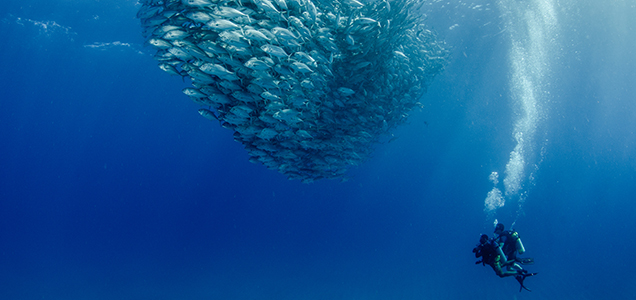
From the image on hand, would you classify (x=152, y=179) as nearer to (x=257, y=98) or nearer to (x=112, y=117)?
(x=112, y=117)

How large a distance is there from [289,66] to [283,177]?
36.3 meters

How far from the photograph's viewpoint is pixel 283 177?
40562 mm

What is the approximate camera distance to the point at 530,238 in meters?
58.5

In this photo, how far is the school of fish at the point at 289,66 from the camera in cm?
449

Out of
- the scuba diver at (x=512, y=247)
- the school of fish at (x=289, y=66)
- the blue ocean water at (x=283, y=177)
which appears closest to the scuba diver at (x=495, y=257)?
the scuba diver at (x=512, y=247)

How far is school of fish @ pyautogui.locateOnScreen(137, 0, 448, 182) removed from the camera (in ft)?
14.7

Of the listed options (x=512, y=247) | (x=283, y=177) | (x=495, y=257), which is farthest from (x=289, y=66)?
(x=283, y=177)

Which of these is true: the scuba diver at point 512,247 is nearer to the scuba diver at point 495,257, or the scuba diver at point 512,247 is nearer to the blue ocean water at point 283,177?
the scuba diver at point 495,257

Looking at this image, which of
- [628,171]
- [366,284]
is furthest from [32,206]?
[628,171]

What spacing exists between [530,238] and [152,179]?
7315 cm

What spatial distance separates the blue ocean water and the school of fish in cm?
835

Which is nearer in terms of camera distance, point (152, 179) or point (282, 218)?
point (282, 218)

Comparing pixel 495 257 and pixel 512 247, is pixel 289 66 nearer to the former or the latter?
pixel 495 257

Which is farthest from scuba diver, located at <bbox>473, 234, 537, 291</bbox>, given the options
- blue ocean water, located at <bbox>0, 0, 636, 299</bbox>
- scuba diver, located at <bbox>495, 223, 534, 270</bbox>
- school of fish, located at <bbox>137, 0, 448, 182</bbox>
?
blue ocean water, located at <bbox>0, 0, 636, 299</bbox>
